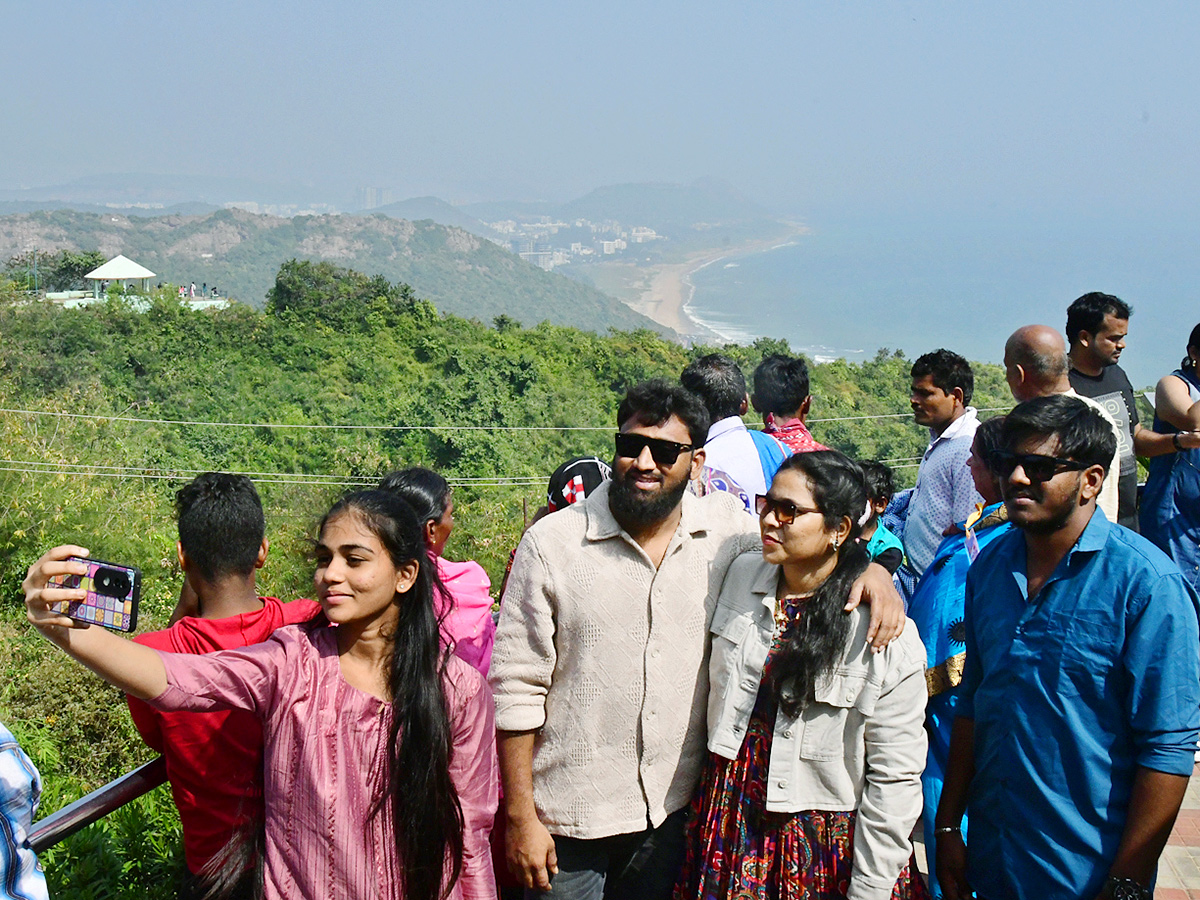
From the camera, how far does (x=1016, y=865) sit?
2104 mm

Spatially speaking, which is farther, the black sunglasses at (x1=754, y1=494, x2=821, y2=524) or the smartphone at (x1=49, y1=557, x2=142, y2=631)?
the black sunglasses at (x1=754, y1=494, x2=821, y2=524)

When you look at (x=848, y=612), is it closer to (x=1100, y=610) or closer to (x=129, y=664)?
(x=1100, y=610)

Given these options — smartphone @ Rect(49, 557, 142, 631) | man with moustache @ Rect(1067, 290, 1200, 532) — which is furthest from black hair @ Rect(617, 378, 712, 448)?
man with moustache @ Rect(1067, 290, 1200, 532)

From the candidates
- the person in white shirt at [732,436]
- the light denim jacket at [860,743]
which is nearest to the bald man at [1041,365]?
the person in white shirt at [732,436]

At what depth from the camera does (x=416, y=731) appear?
6.65 ft

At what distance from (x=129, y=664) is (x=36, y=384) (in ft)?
114

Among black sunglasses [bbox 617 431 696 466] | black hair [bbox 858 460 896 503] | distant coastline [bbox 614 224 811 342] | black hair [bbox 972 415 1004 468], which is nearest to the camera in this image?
black sunglasses [bbox 617 431 696 466]

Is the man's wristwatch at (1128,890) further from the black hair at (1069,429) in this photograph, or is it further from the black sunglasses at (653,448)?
the black sunglasses at (653,448)

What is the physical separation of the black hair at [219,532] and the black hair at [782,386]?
1973 millimetres

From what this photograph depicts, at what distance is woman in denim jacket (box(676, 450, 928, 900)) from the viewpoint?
2.18m

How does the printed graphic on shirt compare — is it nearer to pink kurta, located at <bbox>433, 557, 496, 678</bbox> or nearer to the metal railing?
pink kurta, located at <bbox>433, 557, 496, 678</bbox>

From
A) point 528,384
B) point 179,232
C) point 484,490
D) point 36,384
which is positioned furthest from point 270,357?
point 179,232

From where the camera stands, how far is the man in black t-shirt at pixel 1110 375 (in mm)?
3828

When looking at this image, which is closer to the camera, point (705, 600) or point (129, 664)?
point (129, 664)
